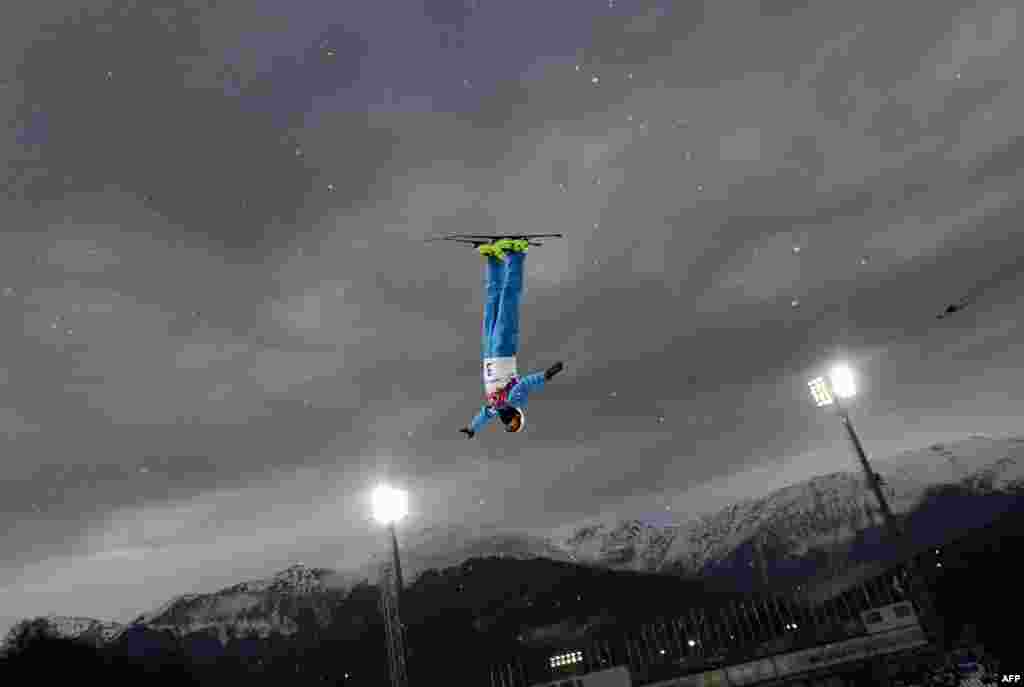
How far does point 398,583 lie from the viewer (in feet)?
48.5

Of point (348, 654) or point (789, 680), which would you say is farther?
point (348, 654)

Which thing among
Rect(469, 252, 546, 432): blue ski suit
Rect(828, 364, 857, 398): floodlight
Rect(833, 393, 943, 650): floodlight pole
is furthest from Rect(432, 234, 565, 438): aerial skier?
Rect(828, 364, 857, 398): floodlight

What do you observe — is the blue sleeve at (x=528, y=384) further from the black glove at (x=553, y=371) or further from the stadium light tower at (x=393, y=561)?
the stadium light tower at (x=393, y=561)

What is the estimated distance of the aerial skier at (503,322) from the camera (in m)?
11.1

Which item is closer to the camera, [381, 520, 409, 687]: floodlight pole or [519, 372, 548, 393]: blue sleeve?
[519, 372, 548, 393]: blue sleeve

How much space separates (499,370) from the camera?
1154 cm

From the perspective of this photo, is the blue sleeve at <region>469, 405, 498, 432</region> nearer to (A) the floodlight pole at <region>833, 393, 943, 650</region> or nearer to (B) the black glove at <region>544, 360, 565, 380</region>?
(B) the black glove at <region>544, 360, 565, 380</region>

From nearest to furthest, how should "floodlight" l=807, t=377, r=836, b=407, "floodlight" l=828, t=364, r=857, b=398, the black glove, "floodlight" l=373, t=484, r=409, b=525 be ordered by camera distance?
the black glove < "floodlight" l=373, t=484, r=409, b=525 < "floodlight" l=828, t=364, r=857, b=398 < "floodlight" l=807, t=377, r=836, b=407

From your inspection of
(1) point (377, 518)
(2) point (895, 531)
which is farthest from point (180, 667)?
(2) point (895, 531)

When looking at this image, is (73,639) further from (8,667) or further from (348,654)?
(348,654)

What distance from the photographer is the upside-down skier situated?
11.1 m

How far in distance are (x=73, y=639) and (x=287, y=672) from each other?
14621 centimetres

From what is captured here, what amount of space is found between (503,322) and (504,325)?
5cm

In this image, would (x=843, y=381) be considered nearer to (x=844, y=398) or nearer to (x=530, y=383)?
(x=844, y=398)
